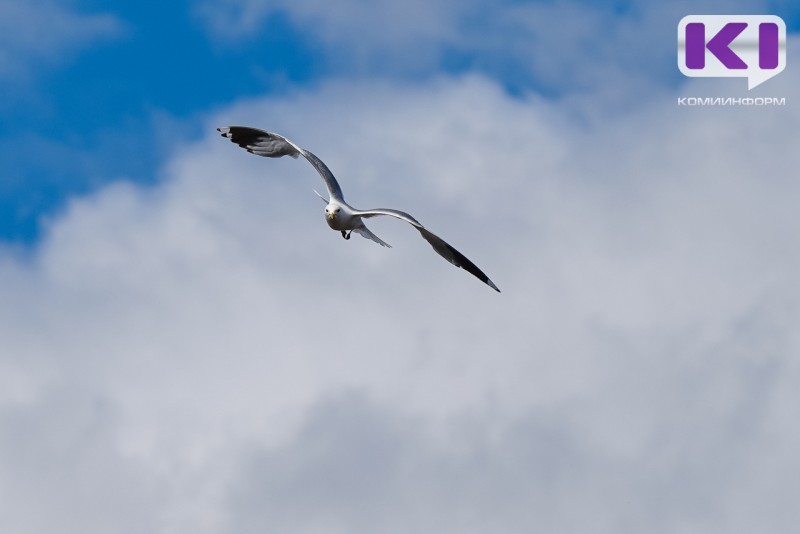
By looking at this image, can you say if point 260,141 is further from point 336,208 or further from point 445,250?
point 445,250

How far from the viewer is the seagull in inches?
1259

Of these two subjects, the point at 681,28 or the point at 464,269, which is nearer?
the point at 464,269

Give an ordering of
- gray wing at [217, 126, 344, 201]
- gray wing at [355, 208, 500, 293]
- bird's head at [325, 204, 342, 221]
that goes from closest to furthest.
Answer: gray wing at [355, 208, 500, 293] → bird's head at [325, 204, 342, 221] → gray wing at [217, 126, 344, 201]

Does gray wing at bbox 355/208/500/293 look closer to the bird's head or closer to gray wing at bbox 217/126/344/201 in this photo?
the bird's head

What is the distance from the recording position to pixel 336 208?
32906mm

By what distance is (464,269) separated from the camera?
32188mm

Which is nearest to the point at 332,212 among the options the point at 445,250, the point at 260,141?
the point at 445,250

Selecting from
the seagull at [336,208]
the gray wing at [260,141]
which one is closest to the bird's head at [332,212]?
the seagull at [336,208]

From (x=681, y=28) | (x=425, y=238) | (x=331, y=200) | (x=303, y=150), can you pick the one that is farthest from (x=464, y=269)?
(x=681, y=28)

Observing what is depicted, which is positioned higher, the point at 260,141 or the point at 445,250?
the point at 260,141

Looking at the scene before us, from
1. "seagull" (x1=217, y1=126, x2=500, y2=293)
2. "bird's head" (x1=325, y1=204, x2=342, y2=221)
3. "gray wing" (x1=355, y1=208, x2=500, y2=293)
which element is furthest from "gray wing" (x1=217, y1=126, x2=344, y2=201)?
"gray wing" (x1=355, y1=208, x2=500, y2=293)

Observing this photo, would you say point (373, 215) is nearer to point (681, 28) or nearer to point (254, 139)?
point (254, 139)

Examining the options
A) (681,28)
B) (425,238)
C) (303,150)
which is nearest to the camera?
(425,238)

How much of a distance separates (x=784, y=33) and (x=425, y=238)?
39473mm
